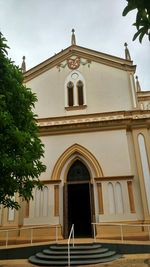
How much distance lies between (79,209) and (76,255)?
599 centimetres

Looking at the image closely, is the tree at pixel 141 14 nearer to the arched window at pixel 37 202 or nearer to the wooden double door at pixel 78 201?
the wooden double door at pixel 78 201

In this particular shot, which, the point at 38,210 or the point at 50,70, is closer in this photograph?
the point at 38,210

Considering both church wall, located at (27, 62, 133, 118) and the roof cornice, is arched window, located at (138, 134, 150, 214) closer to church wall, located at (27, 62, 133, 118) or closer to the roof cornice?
the roof cornice

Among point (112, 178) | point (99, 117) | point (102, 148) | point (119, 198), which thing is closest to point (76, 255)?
point (119, 198)

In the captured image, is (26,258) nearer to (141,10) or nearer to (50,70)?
(141,10)

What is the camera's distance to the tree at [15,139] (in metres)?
7.44

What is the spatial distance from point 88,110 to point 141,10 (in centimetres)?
1199

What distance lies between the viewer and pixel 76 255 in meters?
8.73

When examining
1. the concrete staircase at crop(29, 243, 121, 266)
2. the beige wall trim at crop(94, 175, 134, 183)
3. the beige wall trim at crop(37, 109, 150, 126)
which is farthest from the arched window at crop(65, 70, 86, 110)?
the concrete staircase at crop(29, 243, 121, 266)

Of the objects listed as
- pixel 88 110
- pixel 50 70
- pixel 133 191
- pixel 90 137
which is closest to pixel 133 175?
pixel 133 191

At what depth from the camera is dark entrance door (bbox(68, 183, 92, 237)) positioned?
13.7m

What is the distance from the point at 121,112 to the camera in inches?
547

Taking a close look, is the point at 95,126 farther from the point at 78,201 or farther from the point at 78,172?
the point at 78,201

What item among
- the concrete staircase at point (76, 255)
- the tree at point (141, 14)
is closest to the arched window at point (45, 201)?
the concrete staircase at point (76, 255)
